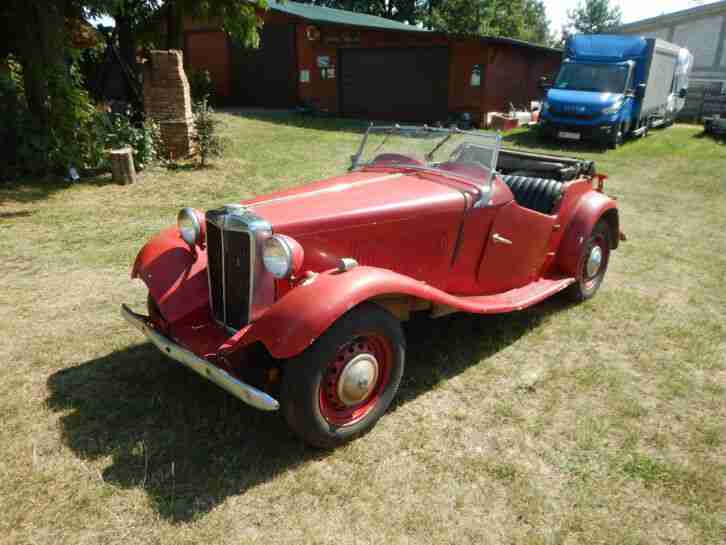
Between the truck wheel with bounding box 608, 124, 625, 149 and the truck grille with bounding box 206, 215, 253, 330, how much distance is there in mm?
13540

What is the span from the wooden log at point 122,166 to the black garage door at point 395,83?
38.7ft

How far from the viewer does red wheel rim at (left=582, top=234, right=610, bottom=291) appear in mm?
4855

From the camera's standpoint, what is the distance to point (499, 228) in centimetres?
387

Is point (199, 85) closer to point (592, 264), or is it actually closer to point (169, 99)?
point (169, 99)

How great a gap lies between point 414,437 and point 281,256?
130 cm

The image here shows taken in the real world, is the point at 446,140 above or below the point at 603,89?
below

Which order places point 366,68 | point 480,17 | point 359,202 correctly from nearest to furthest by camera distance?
point 359,202 < point 366,68 < point 480,17

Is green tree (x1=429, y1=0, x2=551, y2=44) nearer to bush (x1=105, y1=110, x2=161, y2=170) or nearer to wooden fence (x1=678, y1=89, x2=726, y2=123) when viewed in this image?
wooden fence (x1=678, y1=89, x2=726, y2=123)

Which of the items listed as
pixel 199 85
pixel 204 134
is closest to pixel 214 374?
pixel 204 134

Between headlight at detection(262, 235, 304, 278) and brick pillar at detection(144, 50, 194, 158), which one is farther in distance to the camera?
brick pillar at detection(144, 50, 194, 158)

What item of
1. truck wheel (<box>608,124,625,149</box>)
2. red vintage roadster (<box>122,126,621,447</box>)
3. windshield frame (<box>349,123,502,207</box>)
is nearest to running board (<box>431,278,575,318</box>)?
red vintage roadster (<box>122,126,621,447</box>)

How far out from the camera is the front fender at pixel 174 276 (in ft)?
10.6

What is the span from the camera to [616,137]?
46.1ft

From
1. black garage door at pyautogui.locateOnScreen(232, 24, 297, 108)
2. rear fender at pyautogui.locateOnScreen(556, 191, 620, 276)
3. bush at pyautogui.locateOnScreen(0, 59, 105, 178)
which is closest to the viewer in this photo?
rear fender at pyautogui.locateOnScreen(556, 191, 620, 276)
